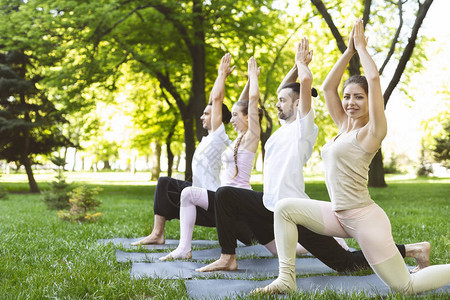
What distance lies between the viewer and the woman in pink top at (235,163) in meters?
4.64

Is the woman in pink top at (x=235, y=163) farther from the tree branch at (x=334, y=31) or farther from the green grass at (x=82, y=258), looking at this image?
the tree branch at (x=334, y=31)

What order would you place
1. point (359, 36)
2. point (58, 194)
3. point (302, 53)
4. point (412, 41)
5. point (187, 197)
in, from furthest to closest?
1. point (412, 41)
2. point (58, 194)
3. point (187, 197)
4. point (302, 53)
5. point (359, 36)

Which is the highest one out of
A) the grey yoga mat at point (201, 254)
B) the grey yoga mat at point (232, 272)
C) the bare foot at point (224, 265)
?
the bare foot at point (224, 265)

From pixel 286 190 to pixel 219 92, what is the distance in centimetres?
185

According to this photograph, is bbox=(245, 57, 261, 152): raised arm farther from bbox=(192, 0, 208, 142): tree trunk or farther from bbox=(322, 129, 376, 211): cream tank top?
bbox=(192, 0, 208, 142): tree trunk

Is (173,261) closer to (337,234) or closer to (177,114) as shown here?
(337,234)

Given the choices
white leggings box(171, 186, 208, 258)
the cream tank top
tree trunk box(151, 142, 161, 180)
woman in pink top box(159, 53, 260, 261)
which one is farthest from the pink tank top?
tree trunk box(151, 142, 161, 180)

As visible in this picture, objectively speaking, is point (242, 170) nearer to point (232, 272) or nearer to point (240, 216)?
point (240, 216)

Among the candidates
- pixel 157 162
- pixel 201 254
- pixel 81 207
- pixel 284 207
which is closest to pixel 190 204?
pixel 201 254

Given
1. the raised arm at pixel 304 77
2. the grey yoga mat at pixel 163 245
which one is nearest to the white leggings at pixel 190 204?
the grey yoga mat at pixel 163 245

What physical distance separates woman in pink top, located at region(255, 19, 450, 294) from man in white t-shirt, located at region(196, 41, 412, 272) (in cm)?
49

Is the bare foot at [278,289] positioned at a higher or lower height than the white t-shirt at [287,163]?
lower

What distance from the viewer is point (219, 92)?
5242 mm

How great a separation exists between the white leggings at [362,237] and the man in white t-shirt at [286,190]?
0.47 meters
